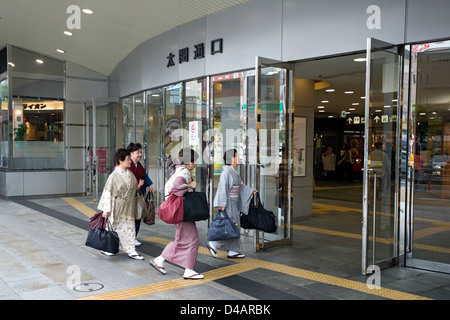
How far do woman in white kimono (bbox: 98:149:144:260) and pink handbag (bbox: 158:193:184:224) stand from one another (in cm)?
119

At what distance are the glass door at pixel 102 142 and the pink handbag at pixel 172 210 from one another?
7.97 metres

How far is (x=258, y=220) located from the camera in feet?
18.5

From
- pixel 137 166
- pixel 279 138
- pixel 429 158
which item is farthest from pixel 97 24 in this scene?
pixel 429 158

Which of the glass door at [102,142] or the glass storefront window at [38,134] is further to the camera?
the glass door at [102,142]

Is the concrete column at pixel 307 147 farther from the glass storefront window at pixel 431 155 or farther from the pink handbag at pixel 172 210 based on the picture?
the pink handbag at pixel 172 210

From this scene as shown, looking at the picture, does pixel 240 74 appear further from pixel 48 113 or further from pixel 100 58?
pixel 48 113

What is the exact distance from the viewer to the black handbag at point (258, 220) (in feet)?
18.4

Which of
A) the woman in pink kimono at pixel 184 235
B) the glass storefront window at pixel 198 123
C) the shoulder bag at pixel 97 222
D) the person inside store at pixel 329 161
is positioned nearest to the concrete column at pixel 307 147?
the glass storefront window at pixel 198 123

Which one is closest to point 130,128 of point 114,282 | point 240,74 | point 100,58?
point 100,58

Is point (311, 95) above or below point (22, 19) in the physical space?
→ below

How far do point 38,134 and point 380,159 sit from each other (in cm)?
1002

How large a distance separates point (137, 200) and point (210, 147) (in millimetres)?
2434

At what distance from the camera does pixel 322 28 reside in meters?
5.99

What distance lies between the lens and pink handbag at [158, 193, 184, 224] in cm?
464
